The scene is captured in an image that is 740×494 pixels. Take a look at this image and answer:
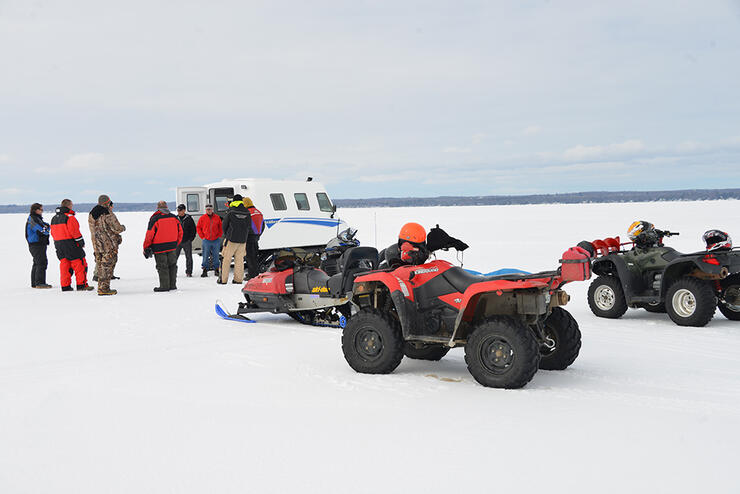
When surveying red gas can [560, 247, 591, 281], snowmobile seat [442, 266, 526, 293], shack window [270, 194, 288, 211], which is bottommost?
snowmobile seat [442, 266, 526, 293]

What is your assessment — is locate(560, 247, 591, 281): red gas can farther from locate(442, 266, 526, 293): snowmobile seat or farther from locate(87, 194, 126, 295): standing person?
locate(87, 194, 126, 295): standing person

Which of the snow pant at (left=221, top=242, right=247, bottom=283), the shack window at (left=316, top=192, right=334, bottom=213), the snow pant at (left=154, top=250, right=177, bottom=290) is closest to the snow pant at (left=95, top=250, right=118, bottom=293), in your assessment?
the snow pant at (left=154, top=250, right=177, bottom=290)

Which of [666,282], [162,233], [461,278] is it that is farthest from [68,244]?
[666,282]

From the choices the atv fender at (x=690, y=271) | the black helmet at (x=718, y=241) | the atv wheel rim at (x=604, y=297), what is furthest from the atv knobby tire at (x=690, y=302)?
the atv wheel rim at (x=604, y=297)

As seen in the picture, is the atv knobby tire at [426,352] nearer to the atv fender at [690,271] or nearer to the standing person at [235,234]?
the atv fender at [690,271]

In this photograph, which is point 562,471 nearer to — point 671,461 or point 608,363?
point 671,461

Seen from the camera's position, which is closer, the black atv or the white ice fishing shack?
the black atv

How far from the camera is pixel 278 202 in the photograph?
16656mm

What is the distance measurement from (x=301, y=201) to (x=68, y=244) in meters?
6.11

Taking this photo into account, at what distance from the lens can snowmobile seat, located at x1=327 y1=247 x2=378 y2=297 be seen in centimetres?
782

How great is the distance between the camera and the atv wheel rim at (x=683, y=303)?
26.6ft

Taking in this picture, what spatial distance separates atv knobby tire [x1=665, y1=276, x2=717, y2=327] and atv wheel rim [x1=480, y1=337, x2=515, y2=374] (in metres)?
3.79

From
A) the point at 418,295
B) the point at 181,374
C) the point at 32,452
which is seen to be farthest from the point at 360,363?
the point at 32,452

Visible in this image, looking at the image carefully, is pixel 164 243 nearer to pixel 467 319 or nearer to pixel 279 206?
pixel 279 206
